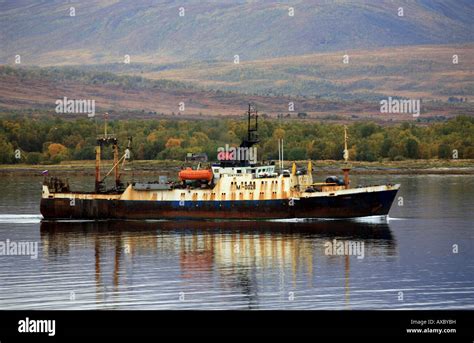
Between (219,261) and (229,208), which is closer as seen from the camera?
(219,261)

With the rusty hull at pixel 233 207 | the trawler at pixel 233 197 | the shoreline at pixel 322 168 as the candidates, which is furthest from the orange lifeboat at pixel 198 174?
the shoreline at pixel 322 168

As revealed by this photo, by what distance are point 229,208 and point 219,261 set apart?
55.4 feet

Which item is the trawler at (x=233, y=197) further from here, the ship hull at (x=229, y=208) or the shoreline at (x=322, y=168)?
the shoreline at (x=322, y=168)

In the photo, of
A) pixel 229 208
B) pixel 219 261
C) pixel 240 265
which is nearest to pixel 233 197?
pixel 229 208

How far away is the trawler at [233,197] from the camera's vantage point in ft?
265

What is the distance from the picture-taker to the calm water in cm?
5369

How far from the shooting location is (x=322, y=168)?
154 metres

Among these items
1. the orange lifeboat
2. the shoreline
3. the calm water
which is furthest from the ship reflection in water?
the shoreline

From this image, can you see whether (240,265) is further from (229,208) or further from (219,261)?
(229,208)

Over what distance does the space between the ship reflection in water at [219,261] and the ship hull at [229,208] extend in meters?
0.87

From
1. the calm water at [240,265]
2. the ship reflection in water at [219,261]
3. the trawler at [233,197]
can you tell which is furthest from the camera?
the trawler at [233,197]

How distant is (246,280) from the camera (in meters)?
59.2

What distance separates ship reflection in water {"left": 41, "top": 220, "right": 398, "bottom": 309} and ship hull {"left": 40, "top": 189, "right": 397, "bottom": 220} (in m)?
0.87
